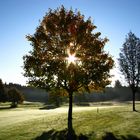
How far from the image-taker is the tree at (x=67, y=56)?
33.4 metres

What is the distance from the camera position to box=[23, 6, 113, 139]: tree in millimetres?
33400

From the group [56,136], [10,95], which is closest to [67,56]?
[56,136]

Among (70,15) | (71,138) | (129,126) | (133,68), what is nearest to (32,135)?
(71,138)

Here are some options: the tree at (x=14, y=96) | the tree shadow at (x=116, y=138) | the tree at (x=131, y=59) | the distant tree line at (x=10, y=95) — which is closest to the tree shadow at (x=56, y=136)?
the tree shadow at (x=116, y=138)

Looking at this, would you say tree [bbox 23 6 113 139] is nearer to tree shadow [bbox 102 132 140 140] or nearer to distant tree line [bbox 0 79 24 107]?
tree shadow [bbox 102 132 140 140]

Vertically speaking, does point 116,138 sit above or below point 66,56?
below

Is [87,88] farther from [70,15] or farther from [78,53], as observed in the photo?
[70,15]

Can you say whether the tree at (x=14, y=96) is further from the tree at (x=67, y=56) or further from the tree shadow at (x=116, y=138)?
the tree shadow at (x=116, y=138)

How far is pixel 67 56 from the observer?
34.1 metres

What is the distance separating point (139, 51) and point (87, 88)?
19741mm

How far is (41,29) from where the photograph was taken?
35.2m

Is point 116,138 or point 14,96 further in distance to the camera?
point 14,96

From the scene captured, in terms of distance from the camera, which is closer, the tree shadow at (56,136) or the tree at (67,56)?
the tree shadow at (56,136)

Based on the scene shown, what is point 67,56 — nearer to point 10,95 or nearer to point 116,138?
point 116,138
